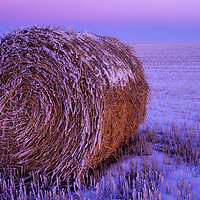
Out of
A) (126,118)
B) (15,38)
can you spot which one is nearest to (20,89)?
(15,38)

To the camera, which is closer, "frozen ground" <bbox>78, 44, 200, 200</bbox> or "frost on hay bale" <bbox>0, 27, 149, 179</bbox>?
"frozen ground" <bbox>78, 44, 200, 200</bbox>

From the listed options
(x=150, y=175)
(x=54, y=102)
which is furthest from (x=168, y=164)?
(x=54, y=102)

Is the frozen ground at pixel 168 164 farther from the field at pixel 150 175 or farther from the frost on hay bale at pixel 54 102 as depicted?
the frost on hay bale at pixel 54 102

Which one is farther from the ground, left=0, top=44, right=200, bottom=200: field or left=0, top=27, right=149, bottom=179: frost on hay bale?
left=0, top=27, right=149, bottom=179: frost on hay bale

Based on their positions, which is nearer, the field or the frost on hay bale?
the field

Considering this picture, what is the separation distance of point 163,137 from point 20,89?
298 cm

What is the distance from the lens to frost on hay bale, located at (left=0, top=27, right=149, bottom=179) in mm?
2896

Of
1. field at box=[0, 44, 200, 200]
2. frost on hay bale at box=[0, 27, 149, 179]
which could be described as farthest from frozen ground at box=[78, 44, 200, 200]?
frost on hay bale at box=[0, 27, 149, 179]

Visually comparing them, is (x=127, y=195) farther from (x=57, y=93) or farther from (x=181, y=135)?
(x=181, y=135)

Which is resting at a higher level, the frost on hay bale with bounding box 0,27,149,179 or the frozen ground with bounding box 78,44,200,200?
the frost on hay bale with bounding box 0,27,149,179

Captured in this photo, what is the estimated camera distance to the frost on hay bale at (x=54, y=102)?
2.90 meters

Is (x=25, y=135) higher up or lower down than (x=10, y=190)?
higher up

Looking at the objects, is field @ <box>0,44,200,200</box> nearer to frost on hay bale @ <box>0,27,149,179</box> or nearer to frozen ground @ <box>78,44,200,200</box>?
frozen ground @ <box>78,44,200,200</box>

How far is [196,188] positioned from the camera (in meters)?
2.73
